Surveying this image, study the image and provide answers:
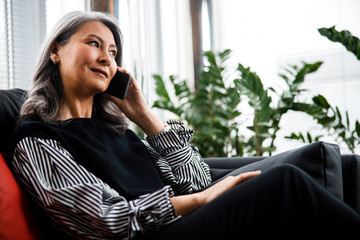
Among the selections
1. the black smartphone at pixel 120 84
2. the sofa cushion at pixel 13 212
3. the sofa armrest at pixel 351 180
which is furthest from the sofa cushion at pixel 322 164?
the sofa cushion at pixel 13 212

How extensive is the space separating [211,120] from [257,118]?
0.64 meters

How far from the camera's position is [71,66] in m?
1.35

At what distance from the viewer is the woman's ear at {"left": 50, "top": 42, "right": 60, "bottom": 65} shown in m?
1.41

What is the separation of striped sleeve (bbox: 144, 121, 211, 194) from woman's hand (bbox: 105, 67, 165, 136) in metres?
0.05

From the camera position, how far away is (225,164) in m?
1.66

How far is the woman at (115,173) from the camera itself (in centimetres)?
90

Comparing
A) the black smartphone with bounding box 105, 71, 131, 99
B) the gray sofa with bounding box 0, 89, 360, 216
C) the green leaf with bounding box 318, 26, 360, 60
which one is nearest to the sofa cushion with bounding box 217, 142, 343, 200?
the gray sofa with bounding box 0, 89, 360, 216

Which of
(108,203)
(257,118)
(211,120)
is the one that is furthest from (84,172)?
(211,120)

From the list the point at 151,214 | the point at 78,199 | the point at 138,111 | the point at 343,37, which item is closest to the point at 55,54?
the point at 138,111

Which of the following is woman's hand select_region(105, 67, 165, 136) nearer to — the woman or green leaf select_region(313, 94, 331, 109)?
the woman

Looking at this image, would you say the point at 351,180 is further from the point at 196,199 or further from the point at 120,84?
the point at 120,84

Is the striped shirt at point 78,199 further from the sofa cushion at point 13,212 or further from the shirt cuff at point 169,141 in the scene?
the shirt cuff at point 169,141

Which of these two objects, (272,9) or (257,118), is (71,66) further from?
(272,9)

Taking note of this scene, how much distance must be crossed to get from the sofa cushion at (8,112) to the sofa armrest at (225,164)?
82 cm
